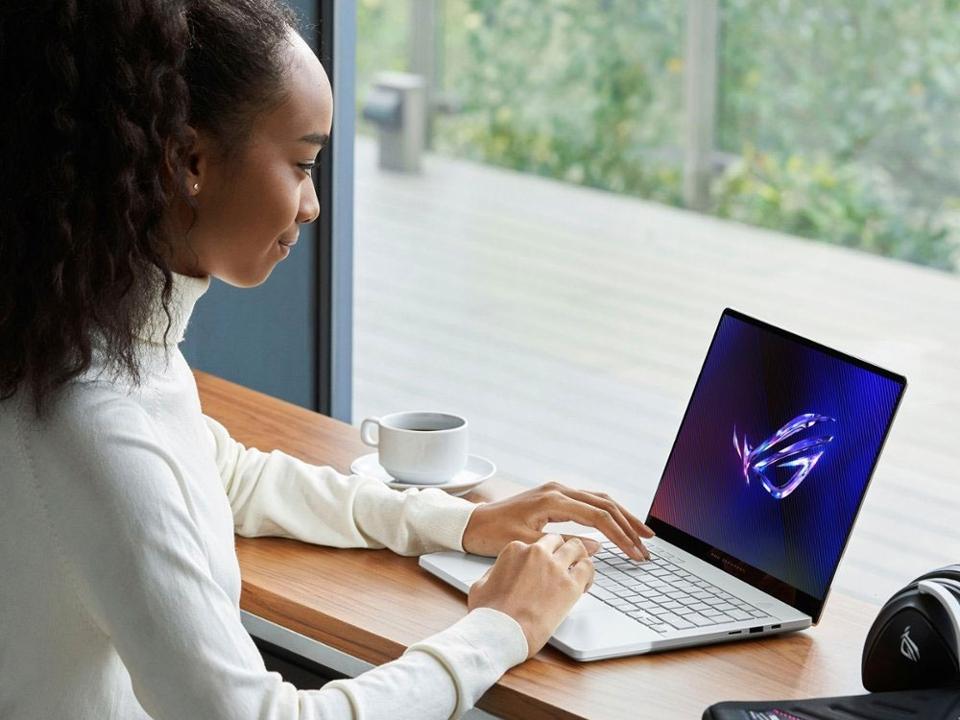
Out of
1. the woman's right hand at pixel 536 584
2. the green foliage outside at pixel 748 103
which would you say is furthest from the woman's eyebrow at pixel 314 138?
the green foliage outside at pixel 748 103

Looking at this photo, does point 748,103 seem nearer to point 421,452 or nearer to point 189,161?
point 421,452

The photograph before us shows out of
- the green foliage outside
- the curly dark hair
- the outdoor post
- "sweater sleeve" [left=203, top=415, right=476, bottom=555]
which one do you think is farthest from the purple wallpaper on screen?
the outdoor post

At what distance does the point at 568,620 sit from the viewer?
47.2 inches

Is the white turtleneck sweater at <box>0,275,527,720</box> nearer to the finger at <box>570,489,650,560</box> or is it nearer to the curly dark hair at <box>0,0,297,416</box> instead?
the curly dark hair at <box>0,0,297,416</box>

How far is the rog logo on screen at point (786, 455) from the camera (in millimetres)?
1234

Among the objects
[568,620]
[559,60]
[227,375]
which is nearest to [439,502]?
[568,620]

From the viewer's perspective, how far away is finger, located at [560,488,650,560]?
4.38ft

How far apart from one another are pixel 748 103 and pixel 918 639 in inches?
201

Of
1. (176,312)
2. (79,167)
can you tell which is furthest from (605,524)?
(79,167)

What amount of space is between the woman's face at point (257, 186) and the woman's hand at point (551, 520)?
1.26 ft

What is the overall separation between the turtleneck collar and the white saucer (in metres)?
0.47

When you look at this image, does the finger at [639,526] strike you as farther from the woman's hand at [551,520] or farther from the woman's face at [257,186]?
the woman's face at [257,186]

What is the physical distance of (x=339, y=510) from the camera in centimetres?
141

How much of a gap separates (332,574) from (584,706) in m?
0.35
